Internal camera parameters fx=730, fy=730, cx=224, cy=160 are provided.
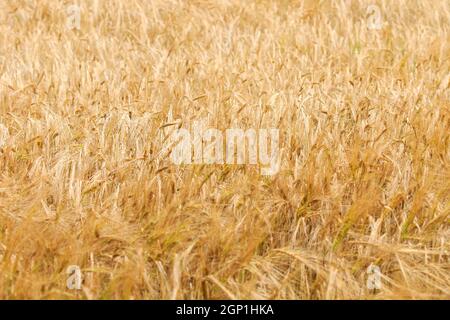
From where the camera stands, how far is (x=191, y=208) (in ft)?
8.11

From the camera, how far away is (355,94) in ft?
11.4

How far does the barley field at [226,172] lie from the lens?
2211 mm

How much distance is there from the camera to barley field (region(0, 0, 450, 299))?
221 cm

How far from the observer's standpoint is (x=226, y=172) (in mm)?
2697

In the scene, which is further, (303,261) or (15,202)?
(15,202)

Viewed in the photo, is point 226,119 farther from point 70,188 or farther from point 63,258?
point 63,258

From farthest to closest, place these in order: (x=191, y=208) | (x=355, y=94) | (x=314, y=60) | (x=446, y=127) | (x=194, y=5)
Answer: (x=194, y=5) < (x=314, y=60) < (x=355, y=94) < (x=446, y=127) < (x=191, y=208)

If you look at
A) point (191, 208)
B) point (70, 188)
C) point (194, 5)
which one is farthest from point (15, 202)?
point (194, 5)

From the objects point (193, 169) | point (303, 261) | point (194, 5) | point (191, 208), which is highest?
point (194, 5)

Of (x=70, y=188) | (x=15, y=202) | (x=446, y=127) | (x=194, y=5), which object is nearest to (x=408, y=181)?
(x=446, y=127)

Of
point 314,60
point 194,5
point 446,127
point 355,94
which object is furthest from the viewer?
point 194,5

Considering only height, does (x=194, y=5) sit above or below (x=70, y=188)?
above
